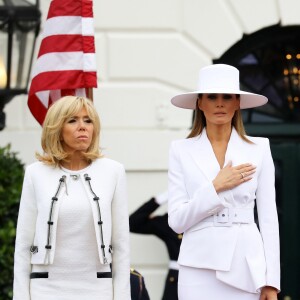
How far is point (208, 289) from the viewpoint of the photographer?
536 centimetres

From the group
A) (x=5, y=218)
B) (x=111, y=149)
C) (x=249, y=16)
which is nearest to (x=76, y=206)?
(x=5, y=218)

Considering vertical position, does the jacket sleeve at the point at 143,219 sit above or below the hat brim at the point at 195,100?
below

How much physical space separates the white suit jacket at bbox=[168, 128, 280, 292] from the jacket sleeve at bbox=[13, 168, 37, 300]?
0.73 m

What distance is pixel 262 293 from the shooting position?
17.6 feet

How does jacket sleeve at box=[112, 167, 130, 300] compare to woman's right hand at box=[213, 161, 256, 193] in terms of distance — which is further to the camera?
woman's right hand at box=[213, 161, 256, 193]

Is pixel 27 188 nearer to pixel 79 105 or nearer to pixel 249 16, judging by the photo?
pixel 79 105

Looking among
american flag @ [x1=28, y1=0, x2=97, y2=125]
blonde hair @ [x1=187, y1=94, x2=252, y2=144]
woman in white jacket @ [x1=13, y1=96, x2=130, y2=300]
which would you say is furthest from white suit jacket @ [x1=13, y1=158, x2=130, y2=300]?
american flag @ [x1=28, y1=0, x2=97, y2=125]

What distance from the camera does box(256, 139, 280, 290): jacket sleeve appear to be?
211 inches

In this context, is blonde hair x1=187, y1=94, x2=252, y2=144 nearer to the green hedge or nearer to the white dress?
the white dress

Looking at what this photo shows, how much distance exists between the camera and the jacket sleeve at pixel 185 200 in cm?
532

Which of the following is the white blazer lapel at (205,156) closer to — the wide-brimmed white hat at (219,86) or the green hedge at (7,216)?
the wide-brimmed white hat at (219,86)

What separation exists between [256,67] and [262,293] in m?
4.32

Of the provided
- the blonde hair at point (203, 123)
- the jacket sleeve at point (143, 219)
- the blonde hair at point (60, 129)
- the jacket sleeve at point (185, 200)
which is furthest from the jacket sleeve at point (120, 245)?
the jacket sleeve at point (143, 219)

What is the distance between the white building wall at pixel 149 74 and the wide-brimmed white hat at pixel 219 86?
326cm
